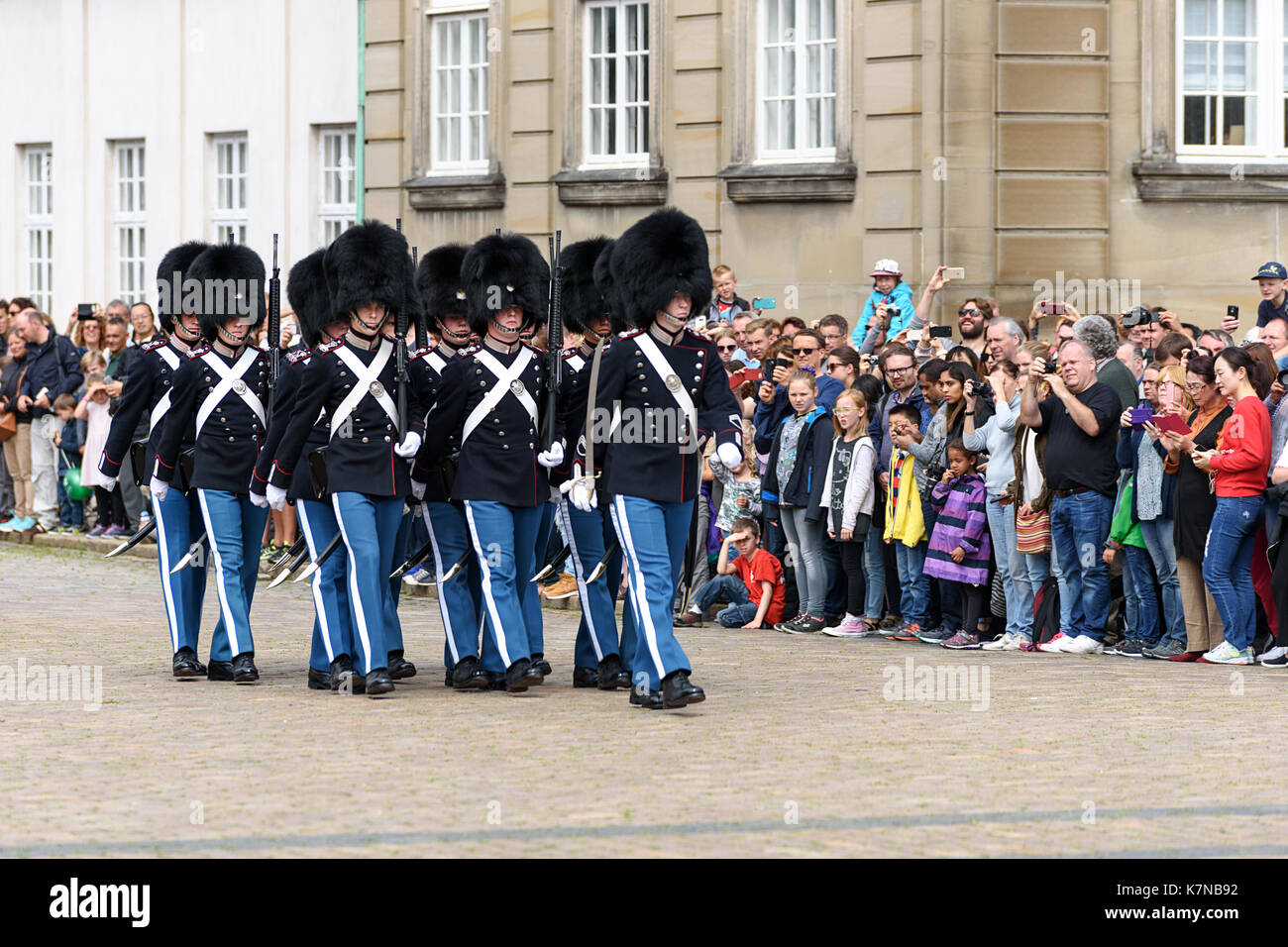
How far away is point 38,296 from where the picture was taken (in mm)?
Answer: 32719

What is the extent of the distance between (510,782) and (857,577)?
19.9 ft

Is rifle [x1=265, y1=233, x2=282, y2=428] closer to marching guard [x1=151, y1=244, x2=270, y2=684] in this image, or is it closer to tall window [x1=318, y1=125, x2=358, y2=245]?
marching guard [x1=151, y1=244, x2=270, y2=684]

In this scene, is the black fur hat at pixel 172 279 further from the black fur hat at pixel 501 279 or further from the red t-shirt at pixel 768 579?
the red t-shirt at pixel 768 579

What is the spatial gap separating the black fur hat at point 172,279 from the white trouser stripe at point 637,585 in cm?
278

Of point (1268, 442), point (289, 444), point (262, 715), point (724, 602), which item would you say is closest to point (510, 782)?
point (262, 715)

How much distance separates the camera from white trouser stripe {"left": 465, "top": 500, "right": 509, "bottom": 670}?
11.3 meters

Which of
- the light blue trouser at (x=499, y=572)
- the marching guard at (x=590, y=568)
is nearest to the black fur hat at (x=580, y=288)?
the marching guard at (x=590, y=568)

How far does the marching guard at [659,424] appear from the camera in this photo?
10.8 m

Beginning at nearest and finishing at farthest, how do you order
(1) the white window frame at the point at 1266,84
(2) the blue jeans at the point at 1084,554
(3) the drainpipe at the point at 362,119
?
(2) the blue jeans at the point at 1084,554, (1) the white window frame at the point at 1266,84, (3) the drainpipe at the point at 362,119

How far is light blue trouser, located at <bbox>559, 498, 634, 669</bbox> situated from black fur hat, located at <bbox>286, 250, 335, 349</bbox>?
145cm

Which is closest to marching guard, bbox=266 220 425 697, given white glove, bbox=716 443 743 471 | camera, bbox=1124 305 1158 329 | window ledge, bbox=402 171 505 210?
white glove, bbox=716 443 743 471

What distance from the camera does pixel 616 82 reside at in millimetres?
23469

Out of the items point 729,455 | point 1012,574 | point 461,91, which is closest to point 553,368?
point 729,455

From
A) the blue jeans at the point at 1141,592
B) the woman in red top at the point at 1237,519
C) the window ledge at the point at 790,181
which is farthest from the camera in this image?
the window ledge at the point at 790,181
